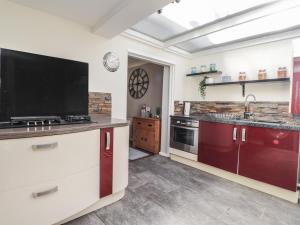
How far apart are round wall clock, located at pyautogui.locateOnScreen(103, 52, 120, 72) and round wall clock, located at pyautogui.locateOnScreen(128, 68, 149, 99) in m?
Answer: 1.91

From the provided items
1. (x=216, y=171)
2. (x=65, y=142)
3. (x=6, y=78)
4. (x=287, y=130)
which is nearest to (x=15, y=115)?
(x=6, y=78)

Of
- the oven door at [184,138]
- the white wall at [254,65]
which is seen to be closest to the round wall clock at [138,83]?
the white wall at [254,65]

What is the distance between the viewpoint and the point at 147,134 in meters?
3.75

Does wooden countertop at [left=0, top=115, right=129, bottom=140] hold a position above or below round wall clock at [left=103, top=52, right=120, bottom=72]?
below

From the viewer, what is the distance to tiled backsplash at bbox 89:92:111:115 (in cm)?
218

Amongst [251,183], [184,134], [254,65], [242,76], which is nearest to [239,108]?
[242,76]

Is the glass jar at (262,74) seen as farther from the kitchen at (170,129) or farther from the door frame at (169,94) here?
the door frame at (169,94)

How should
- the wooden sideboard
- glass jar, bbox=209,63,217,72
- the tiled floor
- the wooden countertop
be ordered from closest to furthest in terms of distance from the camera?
the wooden countertop < the tiled floor < glass jar, bbox=209,63,217,72 < the wooden sideboard

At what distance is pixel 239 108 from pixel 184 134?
1.06m

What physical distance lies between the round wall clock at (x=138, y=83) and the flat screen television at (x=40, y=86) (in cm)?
247

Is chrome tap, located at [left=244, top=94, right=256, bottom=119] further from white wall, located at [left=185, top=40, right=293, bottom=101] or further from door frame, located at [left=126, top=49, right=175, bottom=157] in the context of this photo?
door frame, located at [left=126, top=49, right=175, bottom=157]

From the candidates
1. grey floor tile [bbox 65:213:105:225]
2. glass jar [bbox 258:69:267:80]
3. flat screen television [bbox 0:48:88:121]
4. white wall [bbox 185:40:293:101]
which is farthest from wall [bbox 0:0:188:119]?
glass jar [bbox 258:69:267:80]

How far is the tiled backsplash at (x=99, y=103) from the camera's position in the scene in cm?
218

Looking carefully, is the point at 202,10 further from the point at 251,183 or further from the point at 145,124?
the point at 145,124
